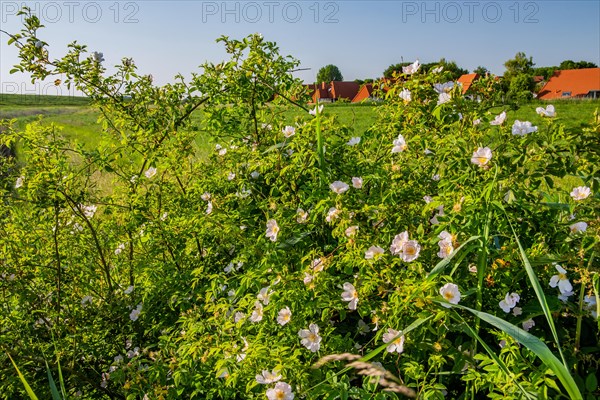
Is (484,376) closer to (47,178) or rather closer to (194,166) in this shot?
(194,166)

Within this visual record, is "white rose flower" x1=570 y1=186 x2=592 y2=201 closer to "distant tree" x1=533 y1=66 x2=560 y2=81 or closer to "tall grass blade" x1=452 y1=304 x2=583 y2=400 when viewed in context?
"tall grass blade" x1=452 y1=304 x2=583 y2=400

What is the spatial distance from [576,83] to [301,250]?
5135cm

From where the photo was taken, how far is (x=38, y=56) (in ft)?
7.03

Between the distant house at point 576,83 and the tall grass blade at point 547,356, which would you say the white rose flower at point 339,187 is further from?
the distant house at point 576,83

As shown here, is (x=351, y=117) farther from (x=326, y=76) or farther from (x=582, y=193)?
(x=582, y=193)

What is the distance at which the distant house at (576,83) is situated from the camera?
44375 millimetres

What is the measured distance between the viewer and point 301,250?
5.80 ft

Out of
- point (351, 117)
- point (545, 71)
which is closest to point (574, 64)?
point (545, 71)

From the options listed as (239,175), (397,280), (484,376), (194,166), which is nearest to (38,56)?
(194,166)

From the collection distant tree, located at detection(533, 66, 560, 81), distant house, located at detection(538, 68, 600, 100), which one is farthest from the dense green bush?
distant tree, located at detection(533, 66, 560, 81)

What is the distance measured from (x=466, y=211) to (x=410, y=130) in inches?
21.2

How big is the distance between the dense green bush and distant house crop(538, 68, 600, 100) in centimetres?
4755

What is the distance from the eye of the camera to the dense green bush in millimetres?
1338

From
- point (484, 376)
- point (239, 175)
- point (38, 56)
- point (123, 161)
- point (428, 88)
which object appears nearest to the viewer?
point (484, 376)
